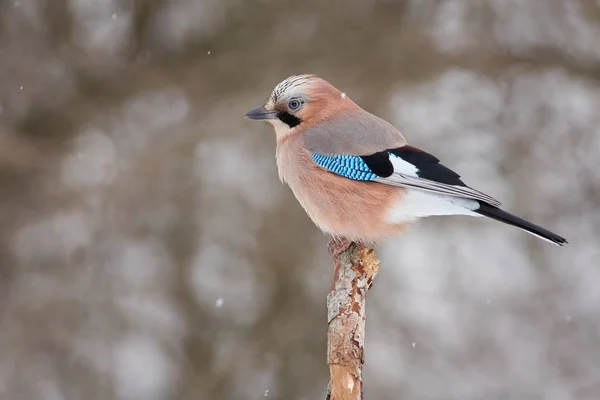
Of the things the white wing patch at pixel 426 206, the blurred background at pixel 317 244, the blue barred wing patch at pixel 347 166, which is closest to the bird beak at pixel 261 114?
the blue barred wing patch at pixel 347 166

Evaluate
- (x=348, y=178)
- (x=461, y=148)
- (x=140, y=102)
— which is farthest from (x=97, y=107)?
(x=348, y=178)

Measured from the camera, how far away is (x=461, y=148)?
7930mm

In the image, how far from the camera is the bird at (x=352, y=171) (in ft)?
13.0

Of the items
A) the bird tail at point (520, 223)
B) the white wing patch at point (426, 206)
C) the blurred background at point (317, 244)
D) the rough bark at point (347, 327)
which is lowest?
the rough bark at point (347, 327)

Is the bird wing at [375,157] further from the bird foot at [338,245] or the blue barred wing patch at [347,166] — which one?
the bird foot at [338,245]

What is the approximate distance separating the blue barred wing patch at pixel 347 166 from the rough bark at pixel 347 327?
0.45m

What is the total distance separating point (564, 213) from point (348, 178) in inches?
182

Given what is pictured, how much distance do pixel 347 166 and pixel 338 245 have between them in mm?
388

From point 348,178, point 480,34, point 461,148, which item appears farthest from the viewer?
point 480,34

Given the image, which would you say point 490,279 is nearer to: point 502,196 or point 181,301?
point 502,196

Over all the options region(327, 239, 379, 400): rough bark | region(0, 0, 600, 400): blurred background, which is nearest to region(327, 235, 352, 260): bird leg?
region(327, 239, 379, 400): rough bark

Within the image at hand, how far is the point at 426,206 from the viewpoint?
405cm

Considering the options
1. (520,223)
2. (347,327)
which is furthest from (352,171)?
(347,327)

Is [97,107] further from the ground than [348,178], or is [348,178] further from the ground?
[97,107]
